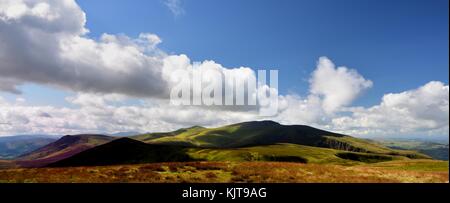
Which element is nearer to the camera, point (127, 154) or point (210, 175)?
point (210, 175)

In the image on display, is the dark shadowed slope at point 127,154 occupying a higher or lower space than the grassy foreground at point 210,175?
lower

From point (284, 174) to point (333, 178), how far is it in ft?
17.8

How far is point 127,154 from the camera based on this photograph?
556 ft

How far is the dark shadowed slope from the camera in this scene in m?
163

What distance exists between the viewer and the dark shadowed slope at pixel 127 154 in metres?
163

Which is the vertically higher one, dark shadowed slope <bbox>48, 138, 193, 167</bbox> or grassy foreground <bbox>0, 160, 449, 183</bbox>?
grassy foreground <bbox>0, 160, 449, 183</bbox>

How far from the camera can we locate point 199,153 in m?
190

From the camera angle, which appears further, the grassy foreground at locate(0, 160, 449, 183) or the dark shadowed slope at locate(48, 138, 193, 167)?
the dark shadowed slope at locate(48, 138, 193, 167)

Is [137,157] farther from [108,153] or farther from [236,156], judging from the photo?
[236,156]

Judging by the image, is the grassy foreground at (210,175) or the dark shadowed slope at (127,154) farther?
the dark shadowed slope at (127,154)

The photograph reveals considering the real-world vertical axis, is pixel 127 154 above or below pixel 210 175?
below
